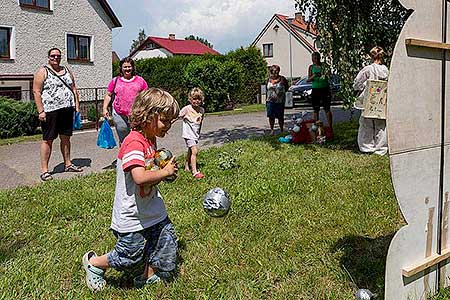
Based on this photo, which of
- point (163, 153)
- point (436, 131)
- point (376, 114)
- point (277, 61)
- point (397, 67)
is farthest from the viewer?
point (277, 61)

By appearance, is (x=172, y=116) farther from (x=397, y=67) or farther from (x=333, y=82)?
(x=333, y=82)

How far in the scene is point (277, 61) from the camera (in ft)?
161

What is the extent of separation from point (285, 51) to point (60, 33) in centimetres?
3034

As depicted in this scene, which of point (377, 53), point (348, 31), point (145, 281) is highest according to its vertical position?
point (348, 31)

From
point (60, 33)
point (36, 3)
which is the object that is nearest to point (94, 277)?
point (36, 3)

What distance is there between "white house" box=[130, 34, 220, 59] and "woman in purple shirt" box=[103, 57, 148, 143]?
46.4m

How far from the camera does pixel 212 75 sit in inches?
883

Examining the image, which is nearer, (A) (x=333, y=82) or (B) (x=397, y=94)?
(B) (x=397, y=94)

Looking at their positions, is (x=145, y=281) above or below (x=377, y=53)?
below

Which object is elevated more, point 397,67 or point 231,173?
point 397,67

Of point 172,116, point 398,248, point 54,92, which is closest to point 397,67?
point 398,248

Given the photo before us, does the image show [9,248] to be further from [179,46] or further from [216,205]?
[179,46]

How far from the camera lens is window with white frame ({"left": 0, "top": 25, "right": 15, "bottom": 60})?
19.8 metres

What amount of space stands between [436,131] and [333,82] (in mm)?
6403
